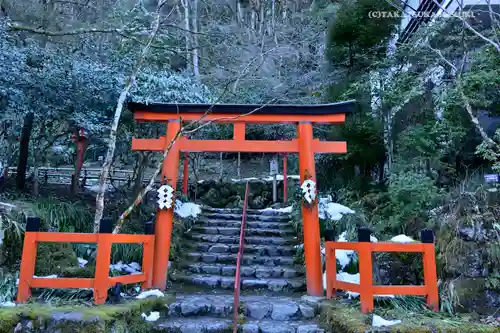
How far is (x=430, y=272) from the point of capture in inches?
189

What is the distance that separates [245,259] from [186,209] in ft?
7.75

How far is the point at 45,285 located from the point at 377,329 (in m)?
3.78

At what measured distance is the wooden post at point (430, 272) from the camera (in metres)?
4.80

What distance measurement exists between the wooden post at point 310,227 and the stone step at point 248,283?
0.48 meters

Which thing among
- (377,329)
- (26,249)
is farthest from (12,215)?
(377,329)

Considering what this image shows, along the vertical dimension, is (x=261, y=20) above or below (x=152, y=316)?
above

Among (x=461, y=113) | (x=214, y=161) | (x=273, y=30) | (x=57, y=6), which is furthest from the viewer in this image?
(x=214, y=161)

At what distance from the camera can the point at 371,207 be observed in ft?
29.0

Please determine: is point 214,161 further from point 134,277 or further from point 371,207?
point 134,277

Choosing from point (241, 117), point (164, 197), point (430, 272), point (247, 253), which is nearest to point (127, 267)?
point (164, 197)

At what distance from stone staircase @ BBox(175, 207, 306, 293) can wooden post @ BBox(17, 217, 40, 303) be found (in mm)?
2457

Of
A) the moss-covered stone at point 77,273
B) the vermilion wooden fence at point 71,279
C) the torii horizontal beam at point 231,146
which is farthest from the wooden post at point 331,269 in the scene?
the moss-covered stone at point 77,273

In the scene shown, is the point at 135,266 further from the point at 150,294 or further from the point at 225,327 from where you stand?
the point at 225,327

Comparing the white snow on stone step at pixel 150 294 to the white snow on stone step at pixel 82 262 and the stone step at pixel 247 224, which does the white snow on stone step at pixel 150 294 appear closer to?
the white snow on stone step at pixel 82 262
